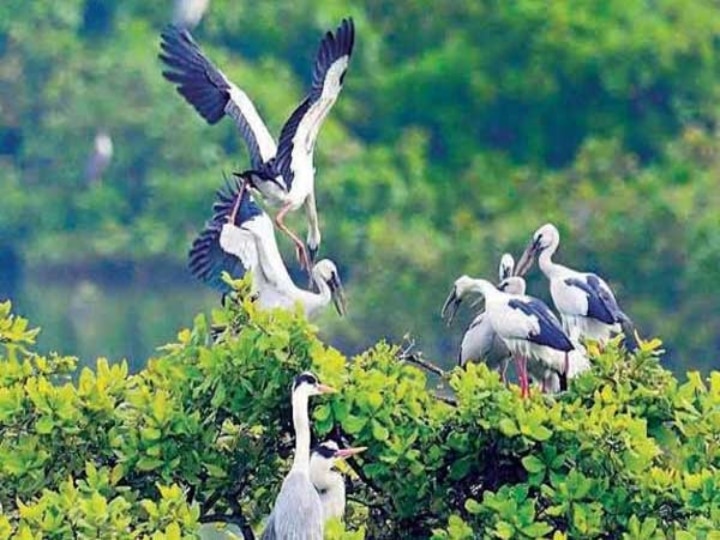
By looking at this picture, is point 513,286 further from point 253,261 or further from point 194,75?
point 194,75

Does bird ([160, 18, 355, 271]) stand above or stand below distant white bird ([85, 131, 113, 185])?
below

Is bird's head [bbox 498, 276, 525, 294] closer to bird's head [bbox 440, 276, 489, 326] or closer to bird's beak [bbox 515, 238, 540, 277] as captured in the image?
bird's head [bbox 440, 276, 489, 326]

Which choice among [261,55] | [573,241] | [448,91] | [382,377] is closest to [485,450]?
[382,377]

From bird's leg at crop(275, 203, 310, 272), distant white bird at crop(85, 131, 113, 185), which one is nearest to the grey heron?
bird's leg at crop(275, 203, 310, 272)

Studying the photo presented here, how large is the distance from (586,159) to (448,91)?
4156mm

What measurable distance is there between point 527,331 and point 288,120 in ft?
8.39

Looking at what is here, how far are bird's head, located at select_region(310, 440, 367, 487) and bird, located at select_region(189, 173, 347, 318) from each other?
2.23m

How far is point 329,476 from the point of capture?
721cm

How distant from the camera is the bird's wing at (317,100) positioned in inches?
416

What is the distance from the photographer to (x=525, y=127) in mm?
30906

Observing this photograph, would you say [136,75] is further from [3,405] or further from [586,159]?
[3,405]

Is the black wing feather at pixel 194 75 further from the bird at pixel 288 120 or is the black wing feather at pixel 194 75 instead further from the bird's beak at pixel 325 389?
the bird's beak at pixel 325 389

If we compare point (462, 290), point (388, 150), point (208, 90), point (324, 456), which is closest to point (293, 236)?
point (208, 90)

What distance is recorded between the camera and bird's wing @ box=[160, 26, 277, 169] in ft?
35.7
